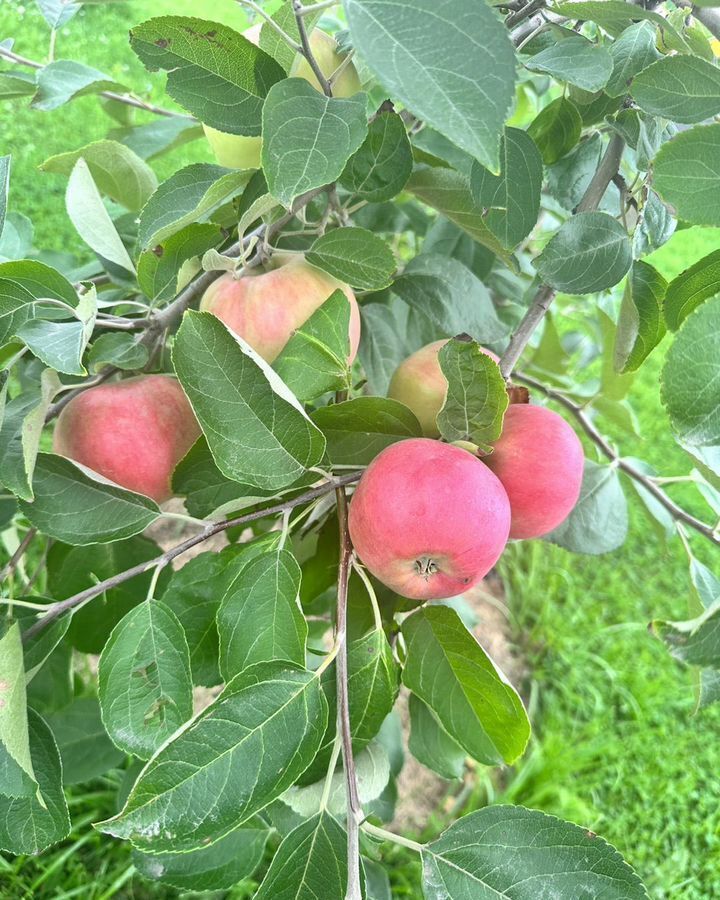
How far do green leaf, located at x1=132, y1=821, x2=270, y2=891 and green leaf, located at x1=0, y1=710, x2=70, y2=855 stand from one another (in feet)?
0.58

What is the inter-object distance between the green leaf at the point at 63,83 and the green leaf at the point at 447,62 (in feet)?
1.62

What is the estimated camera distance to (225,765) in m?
0.43

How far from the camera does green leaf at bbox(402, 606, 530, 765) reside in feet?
1.71

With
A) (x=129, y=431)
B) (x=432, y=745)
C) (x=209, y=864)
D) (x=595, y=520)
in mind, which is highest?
(x=129, y=431)

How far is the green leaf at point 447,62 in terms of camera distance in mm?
341

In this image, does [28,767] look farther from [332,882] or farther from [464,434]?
[464,434]

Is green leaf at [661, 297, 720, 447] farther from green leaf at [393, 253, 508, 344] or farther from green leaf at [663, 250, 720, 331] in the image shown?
green leaf at [393, 253, 508, 344]

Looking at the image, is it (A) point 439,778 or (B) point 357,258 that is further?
(A) point 439,778

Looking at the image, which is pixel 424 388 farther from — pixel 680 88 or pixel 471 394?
pixel 680 88

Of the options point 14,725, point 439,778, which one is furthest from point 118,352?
point 439,778

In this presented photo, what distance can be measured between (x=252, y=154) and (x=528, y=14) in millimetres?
238

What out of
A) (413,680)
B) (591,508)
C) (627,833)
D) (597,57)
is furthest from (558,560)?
(597,57)

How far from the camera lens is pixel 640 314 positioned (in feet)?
1.94

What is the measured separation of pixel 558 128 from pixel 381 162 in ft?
0.60
